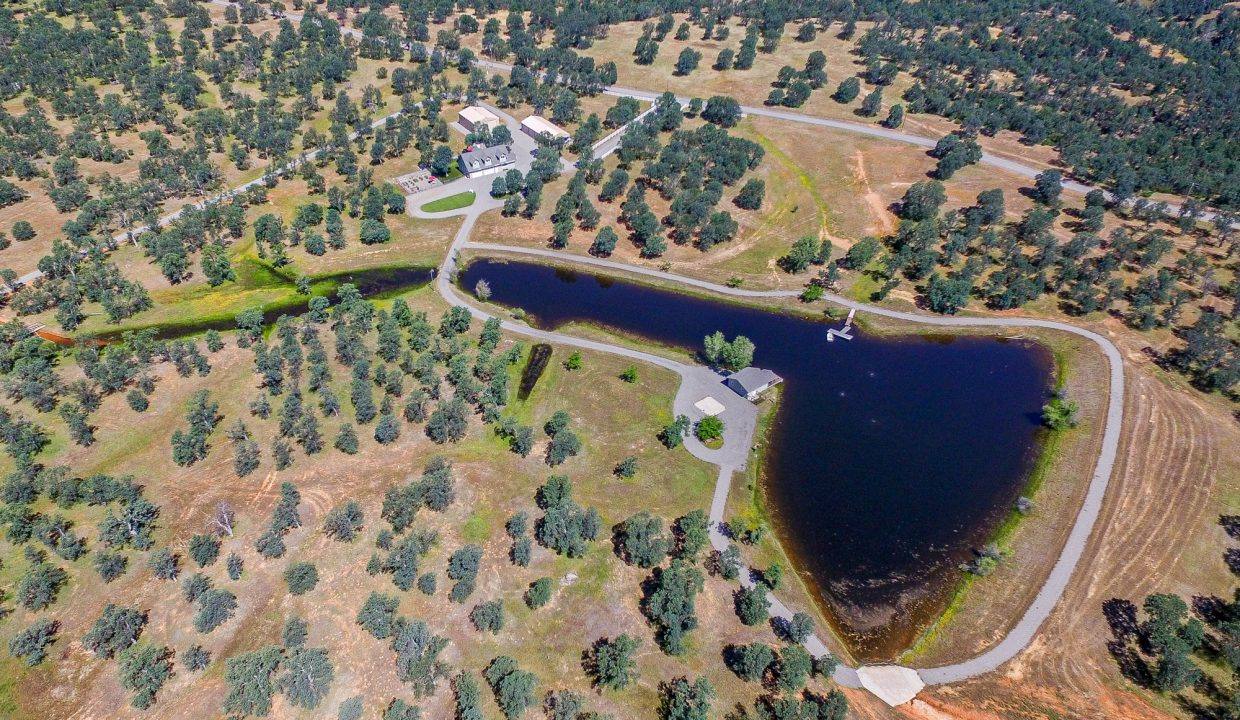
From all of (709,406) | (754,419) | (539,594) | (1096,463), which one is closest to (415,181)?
(709,406)

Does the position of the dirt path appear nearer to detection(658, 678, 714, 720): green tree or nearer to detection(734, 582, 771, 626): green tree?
detection(734, 582, 771, 626): green tree

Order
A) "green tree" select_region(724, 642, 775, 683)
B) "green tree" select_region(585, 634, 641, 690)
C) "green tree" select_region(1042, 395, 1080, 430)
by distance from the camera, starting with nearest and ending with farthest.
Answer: "green tree" select_region(585, 634, 641, 690)
"green tree" select_region(724, 642, 775, 683)
"green tree" select_region(1042, 395, 1080, 430)

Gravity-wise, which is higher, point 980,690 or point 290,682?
point 980,690

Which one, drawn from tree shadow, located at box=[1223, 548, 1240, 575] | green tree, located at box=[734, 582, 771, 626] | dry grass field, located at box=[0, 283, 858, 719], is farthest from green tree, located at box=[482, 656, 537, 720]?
tree shadow, located at box=[1223, 548, 1240, 575]

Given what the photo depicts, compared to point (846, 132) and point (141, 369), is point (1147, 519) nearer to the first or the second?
point (846, 132)

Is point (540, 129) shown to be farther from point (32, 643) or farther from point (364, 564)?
point (32, 643)

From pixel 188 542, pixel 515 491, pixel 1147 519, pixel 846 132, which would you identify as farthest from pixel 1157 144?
pixel 188 542
